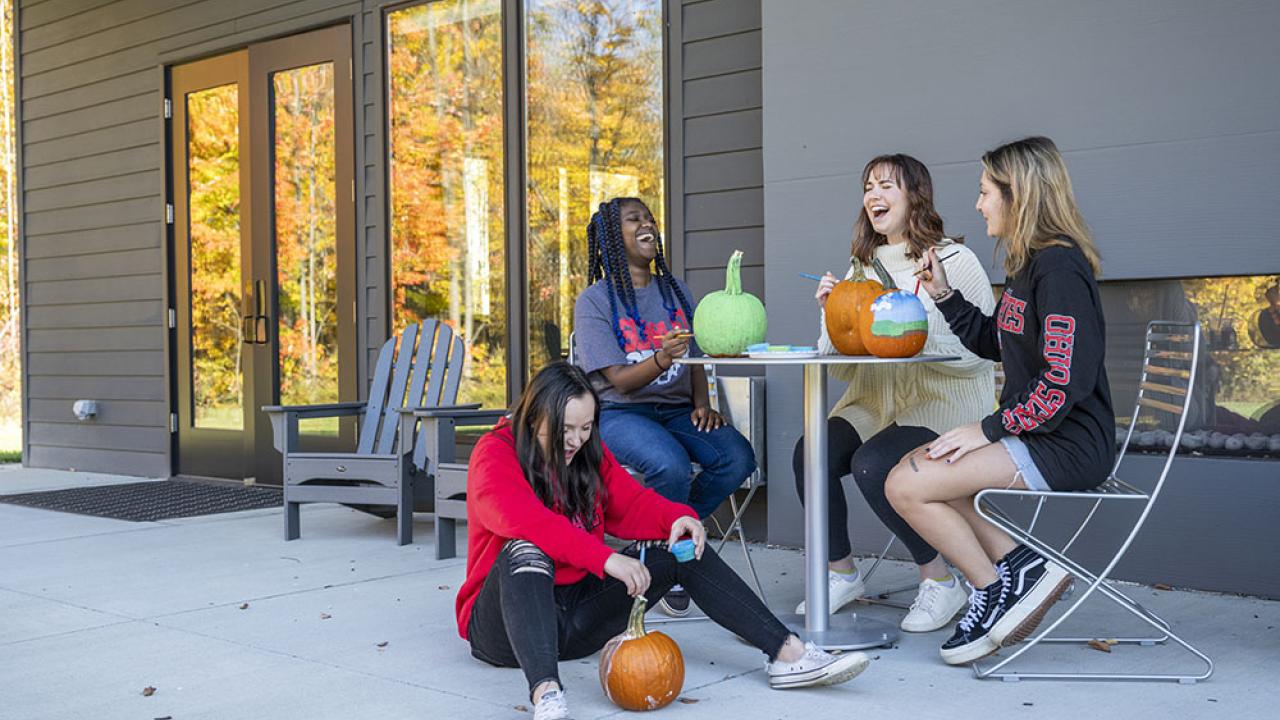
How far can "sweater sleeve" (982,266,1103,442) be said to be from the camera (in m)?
2.75

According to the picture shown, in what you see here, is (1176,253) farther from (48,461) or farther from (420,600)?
(48,461)

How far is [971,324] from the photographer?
10.3 feet

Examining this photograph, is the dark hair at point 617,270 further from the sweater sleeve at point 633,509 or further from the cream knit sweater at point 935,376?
the sweater sleeve at point 633,509

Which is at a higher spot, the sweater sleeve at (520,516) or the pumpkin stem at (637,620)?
the sweater sleeve at (520,516)

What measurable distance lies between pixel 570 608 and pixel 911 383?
3.82 feet

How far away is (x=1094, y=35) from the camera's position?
12.7 feet

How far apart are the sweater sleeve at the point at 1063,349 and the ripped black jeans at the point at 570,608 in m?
0.75

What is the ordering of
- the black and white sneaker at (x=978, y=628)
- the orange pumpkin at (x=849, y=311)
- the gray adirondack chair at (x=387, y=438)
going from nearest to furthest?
the black and white sneaker at (x=978, y=628) < the orange pumpkin at (x=849, y=311) < the gray adirondack chair at (x=387, y=438)

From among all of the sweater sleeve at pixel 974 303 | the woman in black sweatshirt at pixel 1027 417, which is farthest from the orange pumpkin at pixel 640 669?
the sweater sleeve at pixel 974 303

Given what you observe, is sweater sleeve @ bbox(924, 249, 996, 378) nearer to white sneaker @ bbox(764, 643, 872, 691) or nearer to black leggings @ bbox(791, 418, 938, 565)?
black leggings @ bbox(791, 418, 938, 565)

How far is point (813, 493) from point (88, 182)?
6.42 meters

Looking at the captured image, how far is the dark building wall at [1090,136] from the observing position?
11.9 feet

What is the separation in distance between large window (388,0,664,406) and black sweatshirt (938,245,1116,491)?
8.19ft

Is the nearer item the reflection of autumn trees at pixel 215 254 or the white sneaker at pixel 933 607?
the white sneaker at pixel 933 607
